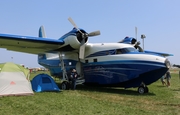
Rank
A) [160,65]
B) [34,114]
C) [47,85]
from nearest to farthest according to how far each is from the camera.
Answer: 1. [34,114]
2. [160,65]
3. [47,85]

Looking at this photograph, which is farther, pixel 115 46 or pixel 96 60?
pixel 96 60

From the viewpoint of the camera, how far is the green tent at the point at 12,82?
903cm

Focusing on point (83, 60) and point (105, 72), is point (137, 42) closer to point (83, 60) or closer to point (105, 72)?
point (105, 72)

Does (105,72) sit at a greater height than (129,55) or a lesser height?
lesser

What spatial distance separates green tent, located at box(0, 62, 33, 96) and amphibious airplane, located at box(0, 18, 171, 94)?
254 cm

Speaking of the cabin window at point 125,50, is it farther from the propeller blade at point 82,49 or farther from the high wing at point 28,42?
the high wing at point 28,42

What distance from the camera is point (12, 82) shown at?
9.27 metres

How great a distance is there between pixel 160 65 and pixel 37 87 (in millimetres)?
7006

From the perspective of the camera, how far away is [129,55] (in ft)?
38.3

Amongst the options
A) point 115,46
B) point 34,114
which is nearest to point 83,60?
point 115,46

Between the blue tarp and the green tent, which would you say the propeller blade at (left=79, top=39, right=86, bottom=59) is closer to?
the blue tarp

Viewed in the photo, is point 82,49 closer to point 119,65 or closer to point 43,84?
point 119,65

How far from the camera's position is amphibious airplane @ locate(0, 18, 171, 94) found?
11189mm

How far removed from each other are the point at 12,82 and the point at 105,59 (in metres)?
5.94
